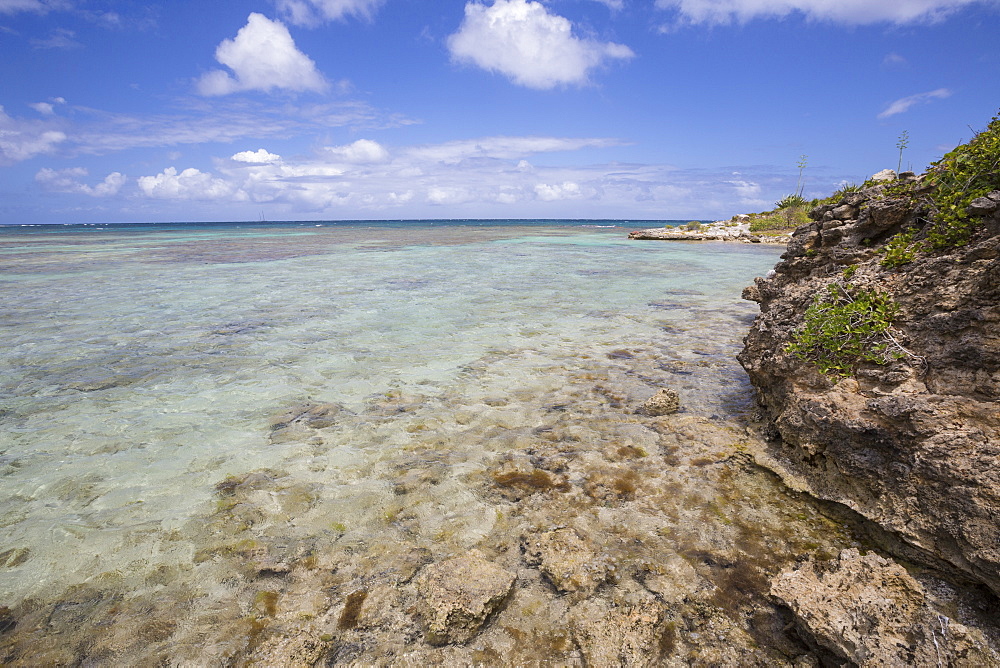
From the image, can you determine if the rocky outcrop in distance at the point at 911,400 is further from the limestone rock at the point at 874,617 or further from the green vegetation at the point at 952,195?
the limestone rock at the point at 874,617

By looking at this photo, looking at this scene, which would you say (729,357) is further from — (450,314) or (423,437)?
(450,314)

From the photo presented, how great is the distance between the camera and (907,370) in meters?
3.59

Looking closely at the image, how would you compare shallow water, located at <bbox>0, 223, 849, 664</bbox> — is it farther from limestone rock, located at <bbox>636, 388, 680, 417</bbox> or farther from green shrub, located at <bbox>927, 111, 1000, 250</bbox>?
green shrub, located at <bbox>927, 111, 1000, 250</bbox>

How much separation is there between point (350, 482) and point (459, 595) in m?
1.82

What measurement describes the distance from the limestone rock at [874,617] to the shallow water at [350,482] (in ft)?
1.07

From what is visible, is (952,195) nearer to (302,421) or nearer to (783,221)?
(302,421)

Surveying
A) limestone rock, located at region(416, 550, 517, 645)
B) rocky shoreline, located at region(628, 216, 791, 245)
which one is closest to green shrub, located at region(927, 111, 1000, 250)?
limestone rock, located at region(416, 550, 517, 645)

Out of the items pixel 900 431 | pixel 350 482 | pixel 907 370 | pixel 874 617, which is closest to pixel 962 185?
pixel 907 370

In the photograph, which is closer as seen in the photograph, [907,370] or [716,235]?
[907,370]

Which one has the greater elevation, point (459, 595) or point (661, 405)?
point (661, 405)

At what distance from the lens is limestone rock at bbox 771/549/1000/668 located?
2277 millimetres

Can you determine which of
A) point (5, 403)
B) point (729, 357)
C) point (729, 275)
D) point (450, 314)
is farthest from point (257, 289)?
point (729, 275)

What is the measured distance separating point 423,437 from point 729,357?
213 inches

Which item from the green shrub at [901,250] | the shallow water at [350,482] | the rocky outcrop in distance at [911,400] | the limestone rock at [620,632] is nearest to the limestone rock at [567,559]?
the shallow water at [350,482]
